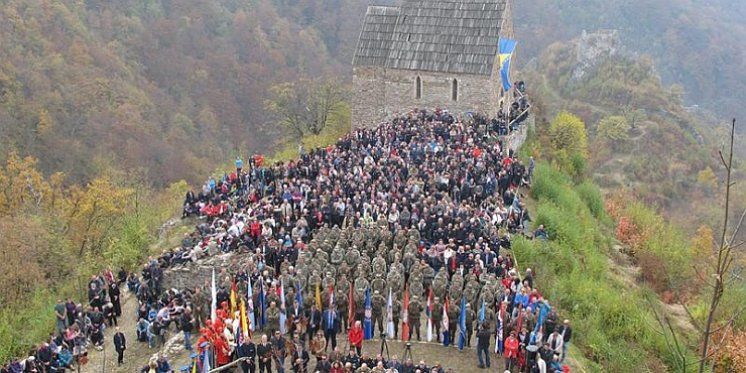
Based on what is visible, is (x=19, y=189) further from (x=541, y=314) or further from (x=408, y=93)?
(x=541, y=314)

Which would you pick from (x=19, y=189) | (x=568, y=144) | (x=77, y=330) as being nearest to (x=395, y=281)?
(x=77, y=330)

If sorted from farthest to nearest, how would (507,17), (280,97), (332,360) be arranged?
(280,97)
(507,17)
(332,360)

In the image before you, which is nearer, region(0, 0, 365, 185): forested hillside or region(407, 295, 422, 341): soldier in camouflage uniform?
region(407, 295, 422, 341): soldier in camouflage uniform

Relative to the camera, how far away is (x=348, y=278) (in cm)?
1947

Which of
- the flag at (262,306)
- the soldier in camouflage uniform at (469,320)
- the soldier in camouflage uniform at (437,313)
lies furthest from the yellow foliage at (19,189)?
the soldier in camouflage uniform at (469,320)

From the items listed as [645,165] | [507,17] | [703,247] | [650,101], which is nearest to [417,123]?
[507,17]

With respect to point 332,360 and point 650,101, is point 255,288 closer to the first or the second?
point 332,360

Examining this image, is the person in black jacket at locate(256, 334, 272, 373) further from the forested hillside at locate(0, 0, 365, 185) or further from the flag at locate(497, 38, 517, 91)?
the forested hillside at locate(0, 0, 365, 185)

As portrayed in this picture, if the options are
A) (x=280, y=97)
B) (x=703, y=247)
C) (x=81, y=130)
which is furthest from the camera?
(x=81, y=130)

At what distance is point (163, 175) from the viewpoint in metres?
60.7

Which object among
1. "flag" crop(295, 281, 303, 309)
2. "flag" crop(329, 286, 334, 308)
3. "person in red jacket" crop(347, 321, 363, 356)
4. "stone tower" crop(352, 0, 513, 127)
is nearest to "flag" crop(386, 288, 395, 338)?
"person in red jacket" crop(347, 321, 363, 356)

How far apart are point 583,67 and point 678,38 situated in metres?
42.0

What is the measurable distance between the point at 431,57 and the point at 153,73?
155 feet

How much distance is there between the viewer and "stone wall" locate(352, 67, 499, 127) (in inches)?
1451
